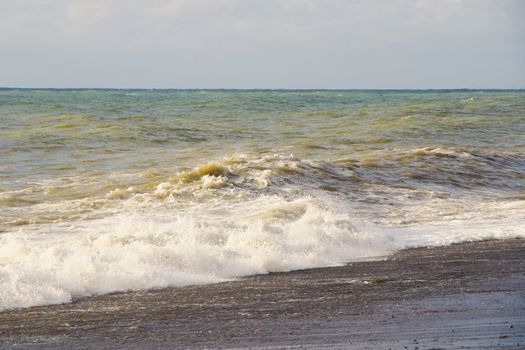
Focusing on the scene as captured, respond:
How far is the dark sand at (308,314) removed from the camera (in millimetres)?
5773

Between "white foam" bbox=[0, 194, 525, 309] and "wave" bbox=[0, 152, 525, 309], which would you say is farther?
"wave" bbox=[0, 152, 525, 309]

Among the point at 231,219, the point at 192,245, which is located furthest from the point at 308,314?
the point at 231,219

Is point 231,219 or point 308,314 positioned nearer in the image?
point 308,314

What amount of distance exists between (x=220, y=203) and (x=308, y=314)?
22.4ft

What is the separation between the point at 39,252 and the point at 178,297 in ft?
6.82

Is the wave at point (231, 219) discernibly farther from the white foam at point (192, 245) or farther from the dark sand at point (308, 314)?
the dark sand at point (308, 314)

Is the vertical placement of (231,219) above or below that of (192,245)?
below

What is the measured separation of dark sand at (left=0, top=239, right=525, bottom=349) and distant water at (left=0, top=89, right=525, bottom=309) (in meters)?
0.60

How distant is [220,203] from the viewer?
1326 cm

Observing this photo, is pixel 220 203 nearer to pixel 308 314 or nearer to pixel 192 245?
pixel 192 245

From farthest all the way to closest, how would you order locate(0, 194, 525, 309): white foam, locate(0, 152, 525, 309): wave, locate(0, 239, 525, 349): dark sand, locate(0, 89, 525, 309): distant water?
1. locate(0, 89, 525, 309): distant water
2. locate(0, 152, 525, 309): wave
3. locate(0, 194, 525, 309): white foam
4. locate(0, 239, 525, 349): dark sand

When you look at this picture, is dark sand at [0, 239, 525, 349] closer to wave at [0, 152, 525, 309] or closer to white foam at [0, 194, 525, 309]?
white foam at [0, 194, 525, 309]

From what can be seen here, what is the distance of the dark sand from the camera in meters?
5.77

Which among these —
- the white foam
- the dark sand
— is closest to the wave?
the white foam
